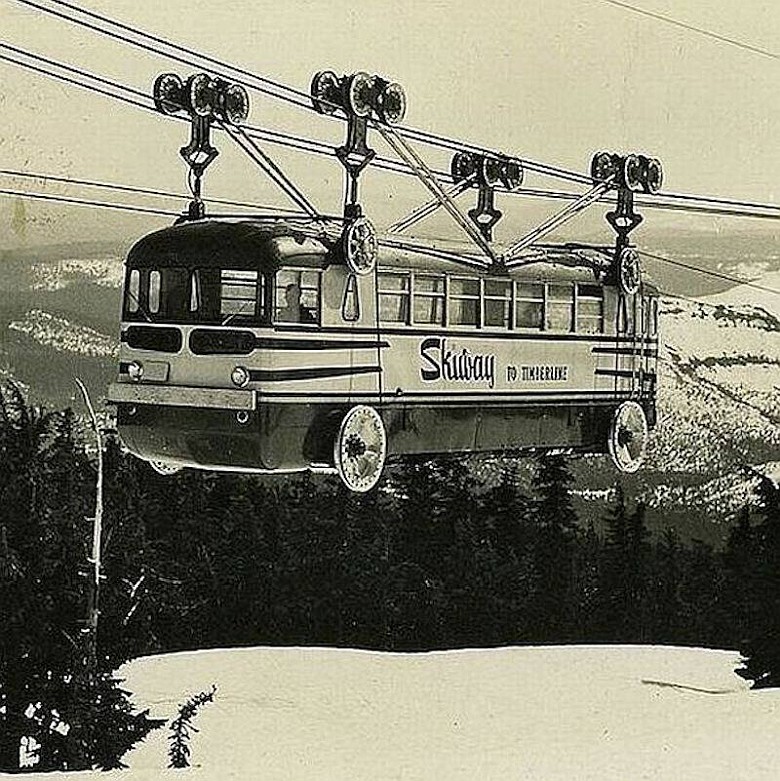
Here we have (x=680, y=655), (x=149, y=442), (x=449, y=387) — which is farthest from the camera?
(x=680, y=655)

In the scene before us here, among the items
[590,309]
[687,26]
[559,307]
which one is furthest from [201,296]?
[687,26]

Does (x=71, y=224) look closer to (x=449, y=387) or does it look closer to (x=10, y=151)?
(x=10, y=151)

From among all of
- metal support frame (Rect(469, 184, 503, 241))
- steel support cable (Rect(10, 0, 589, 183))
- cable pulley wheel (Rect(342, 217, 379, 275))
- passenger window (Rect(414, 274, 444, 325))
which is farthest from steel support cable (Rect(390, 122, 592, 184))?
cable pulley wheel (Rect(342, 217, 379, 275))

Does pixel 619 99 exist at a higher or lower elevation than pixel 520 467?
higher

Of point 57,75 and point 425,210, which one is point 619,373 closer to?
point 425,210

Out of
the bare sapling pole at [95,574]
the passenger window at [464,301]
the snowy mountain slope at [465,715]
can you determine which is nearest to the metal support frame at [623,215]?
the passenger window at [464,301]

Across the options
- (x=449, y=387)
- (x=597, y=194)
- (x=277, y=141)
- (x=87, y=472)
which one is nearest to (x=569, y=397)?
(x=449, y=387)

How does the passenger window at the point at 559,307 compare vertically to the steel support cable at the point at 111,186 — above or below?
below

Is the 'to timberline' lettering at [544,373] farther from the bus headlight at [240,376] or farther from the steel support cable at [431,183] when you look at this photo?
the bus headlight at [240,376]

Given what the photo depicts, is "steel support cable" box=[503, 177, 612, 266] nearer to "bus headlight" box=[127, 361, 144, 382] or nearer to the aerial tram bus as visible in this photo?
the aerial tram bus
